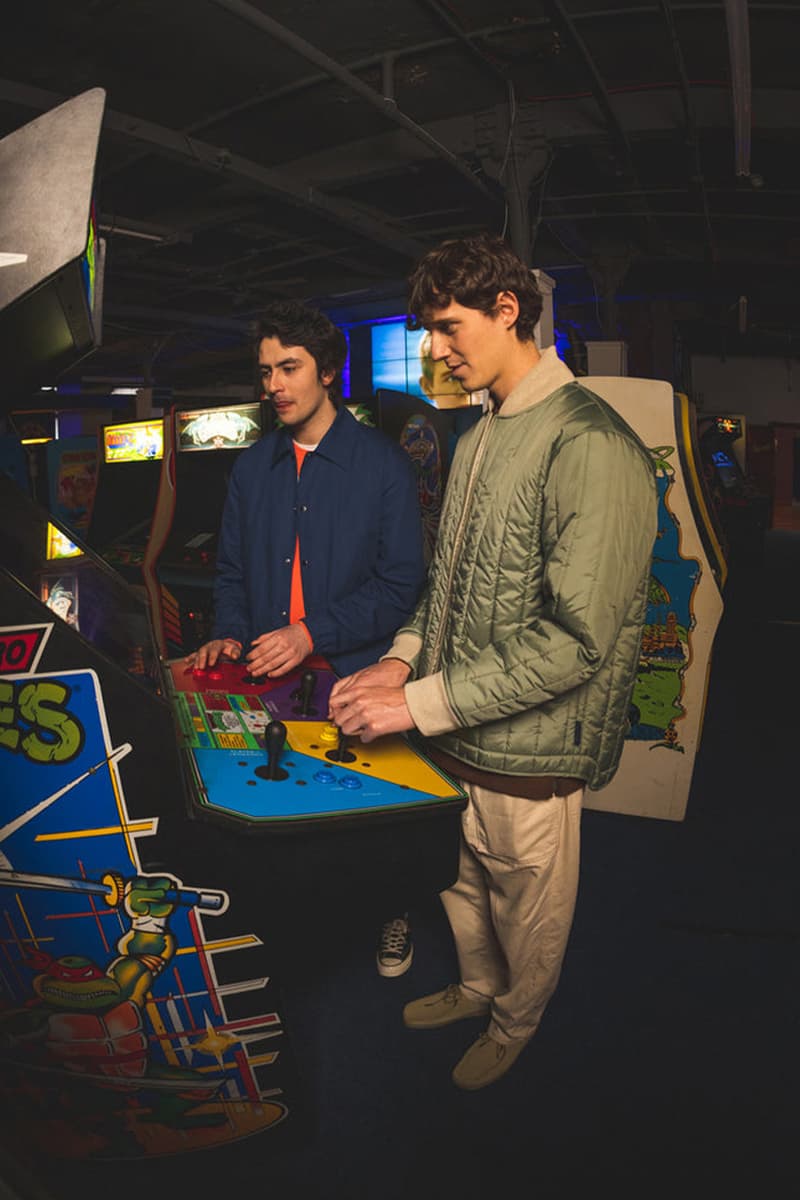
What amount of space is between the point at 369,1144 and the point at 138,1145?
1.46 feet

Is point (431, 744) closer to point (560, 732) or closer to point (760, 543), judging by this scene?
point (560, 732)

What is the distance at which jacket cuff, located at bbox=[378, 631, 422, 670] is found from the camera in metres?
1.55

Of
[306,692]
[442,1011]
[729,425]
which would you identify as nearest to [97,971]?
[306,692]

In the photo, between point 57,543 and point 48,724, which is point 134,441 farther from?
point 48,724

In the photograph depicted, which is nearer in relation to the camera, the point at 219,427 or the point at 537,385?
the point at 537,385

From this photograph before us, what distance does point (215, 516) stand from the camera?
417 cm

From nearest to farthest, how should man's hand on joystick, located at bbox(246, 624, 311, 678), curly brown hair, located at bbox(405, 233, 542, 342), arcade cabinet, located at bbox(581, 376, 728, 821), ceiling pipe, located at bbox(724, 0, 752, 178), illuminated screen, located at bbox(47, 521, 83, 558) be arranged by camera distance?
1. curly brown hair, located at bbox(405, 233, 542, 342)
2. illuminated screen, located at bbox(47, 521, 83, 558)
3. man's hand on joystick, located at bbox(246, 624, 311, 678)
4. arcade cabinet, located at bbox(581, 376, 728, 821)
5. ceiling pipe, located at bbox(724, 0, 752, 178)

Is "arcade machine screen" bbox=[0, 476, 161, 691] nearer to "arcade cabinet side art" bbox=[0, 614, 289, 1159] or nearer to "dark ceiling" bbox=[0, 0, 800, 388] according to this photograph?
"arcade cabinet side art" bbox=[0, 614, 289, 1159]

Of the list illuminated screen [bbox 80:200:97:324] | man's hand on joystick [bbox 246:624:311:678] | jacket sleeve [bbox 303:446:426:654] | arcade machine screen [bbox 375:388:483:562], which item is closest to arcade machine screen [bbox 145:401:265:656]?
arcade machine screen [bbox 375:388:483:562]

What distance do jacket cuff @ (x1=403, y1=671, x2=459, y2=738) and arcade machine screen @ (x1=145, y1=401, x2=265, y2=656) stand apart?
2.71 m

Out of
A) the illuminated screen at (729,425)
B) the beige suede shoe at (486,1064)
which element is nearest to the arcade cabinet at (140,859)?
the beige suede shoe at (486,1064)

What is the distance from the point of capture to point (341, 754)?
125 cm

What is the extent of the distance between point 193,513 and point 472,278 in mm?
3129

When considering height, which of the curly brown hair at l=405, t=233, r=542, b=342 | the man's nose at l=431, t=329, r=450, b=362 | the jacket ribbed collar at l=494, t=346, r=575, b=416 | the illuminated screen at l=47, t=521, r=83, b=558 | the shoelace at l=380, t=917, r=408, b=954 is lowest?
the shoelace at l=380, t=917, r=408, b=954
